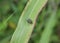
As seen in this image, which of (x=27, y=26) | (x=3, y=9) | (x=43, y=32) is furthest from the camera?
(x=3, y=9)

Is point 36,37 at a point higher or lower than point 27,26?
lower

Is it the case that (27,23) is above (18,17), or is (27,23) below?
above

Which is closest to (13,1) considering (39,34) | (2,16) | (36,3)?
(2,16)

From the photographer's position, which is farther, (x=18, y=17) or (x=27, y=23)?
(x=18, y=17)

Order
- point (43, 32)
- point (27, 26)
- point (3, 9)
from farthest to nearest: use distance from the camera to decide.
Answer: point (3, 9)
point (43, 32)
point (27, 26)

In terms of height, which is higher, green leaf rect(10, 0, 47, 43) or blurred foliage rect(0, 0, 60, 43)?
green leaf rect(10, 0, 47, 43)

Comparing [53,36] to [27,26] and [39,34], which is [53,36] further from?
[27,26]

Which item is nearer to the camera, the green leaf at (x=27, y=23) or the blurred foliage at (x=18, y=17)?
the green leaf at (x=27, y=23)

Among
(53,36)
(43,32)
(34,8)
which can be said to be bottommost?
(53,36)

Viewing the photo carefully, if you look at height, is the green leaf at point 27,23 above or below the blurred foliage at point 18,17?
above

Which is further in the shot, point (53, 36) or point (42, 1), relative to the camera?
point (53, 36)

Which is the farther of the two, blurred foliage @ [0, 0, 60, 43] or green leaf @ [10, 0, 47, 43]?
blurred foliage @ [0, 0, 60, 43]
